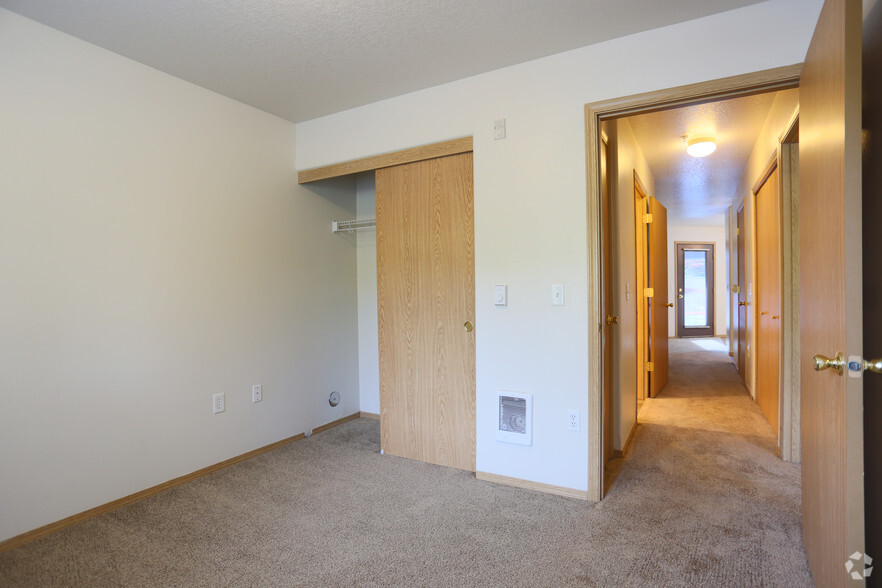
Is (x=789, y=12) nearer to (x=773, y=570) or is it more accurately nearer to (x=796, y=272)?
(x=796, y=272)

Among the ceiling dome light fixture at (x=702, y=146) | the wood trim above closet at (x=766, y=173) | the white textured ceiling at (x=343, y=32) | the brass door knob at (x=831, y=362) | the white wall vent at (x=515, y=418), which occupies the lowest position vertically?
the white wall vent at (x=515, y=418)

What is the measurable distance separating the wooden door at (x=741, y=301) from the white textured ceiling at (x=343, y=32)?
13.4ft

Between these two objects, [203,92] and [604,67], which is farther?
[203,92]

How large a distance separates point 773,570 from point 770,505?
0.64 m

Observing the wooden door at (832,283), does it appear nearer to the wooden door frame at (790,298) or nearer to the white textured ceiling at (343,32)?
the white textured ceiling at (343,32)

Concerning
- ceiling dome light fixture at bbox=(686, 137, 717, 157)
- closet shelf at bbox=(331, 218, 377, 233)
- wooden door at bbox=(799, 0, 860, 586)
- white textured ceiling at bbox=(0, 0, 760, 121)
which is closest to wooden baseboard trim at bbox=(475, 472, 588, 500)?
wooden door at bbox=(799, 0, 860, 586)

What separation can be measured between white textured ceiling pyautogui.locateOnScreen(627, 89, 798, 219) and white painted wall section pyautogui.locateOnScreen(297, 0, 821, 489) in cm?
84

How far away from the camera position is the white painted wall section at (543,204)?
223 cm

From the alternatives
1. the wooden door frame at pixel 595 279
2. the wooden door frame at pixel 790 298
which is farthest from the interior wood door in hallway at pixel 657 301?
the wooden door frame at pixel 595 279

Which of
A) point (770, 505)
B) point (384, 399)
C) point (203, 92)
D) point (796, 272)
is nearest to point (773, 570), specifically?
point (770, 505)

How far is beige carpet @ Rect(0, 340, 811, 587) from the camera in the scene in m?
1.78

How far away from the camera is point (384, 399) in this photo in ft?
10.4

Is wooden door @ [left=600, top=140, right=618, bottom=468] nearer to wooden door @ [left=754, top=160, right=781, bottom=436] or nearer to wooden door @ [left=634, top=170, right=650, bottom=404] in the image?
wooden door @ [left=754, top=160, right=781, bottom=436]

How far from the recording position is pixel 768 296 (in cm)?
377
